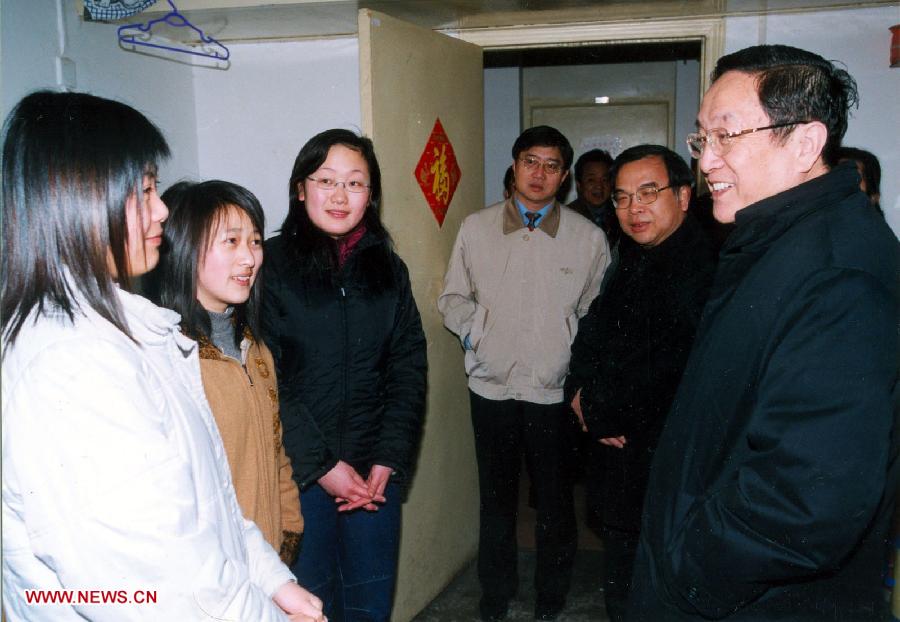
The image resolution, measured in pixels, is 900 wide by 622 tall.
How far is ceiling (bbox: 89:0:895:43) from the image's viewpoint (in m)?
2.45

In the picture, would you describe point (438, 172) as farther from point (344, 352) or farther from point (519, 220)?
point (344, 352)

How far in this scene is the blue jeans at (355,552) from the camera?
1.82 meters

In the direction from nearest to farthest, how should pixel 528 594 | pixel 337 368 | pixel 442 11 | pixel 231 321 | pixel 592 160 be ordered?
1. pixel 231 321
2. pixel 337 368
3. pixel 442 11
4. pixel 528 594
5. pixel 592 160

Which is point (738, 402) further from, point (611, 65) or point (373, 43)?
point (611, 65)

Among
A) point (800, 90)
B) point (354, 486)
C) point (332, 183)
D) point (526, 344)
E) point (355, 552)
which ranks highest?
point (800, 90)

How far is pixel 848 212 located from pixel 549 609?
197 cm

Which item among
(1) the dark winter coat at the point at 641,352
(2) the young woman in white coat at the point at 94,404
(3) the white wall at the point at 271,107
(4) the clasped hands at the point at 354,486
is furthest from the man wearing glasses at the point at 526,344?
(2) the young woman in white coat at the point at 94,404

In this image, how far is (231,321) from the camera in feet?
5.08

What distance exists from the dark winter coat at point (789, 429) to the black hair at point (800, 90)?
0.38 ft

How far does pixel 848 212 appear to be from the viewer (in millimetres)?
1059

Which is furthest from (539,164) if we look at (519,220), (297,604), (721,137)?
(297,604)

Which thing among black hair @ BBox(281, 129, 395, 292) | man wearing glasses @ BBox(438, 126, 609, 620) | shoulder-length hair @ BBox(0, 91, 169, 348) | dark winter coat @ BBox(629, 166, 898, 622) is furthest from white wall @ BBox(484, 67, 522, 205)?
shoulder-length hair @ BBox(0, 91, 169, 348)

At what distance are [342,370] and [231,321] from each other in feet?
1.24

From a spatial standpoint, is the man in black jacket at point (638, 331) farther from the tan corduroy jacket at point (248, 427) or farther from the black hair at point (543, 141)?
the tan corduroy jacket at point (248, 427)
